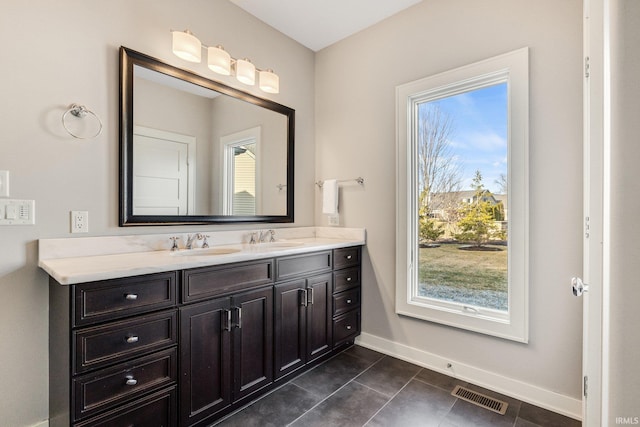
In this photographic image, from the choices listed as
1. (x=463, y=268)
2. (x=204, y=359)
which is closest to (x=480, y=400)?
(x=463, y=268)

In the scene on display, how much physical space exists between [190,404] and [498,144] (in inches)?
93.0

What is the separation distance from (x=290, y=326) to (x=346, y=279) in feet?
2.18

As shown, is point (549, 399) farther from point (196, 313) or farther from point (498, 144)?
point (196, 313)

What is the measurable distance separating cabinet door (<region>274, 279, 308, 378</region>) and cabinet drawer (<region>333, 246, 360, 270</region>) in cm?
37

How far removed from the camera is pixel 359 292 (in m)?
2.66

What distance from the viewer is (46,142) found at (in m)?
1.51

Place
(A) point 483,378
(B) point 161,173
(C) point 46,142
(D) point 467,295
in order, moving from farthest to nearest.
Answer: (D) point 467,295, (A) point 483,378, (B) point 161,173, (C) point 46,142

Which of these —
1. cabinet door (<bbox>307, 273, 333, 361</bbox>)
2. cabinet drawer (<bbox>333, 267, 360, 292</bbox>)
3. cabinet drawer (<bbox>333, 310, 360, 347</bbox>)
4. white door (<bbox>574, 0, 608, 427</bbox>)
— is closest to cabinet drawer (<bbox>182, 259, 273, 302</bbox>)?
cabinet door (<bbox>307, 273, 333, 361</bbox>)

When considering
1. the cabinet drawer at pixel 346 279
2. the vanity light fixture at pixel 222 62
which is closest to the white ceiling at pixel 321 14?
the vanity light fixture at pixel 222 62

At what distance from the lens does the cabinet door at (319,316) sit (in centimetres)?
216

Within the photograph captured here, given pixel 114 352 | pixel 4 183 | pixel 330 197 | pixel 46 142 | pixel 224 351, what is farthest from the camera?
pixel 330 197

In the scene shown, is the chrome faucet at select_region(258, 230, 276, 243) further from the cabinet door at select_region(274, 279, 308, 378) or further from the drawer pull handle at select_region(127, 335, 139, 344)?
the drawer pull handle at select_region(127, 335, 139, 344)

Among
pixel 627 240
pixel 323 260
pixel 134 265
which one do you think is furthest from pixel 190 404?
pixel 627 240

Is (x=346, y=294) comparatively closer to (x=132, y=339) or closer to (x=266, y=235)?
(x=266, y=235)
